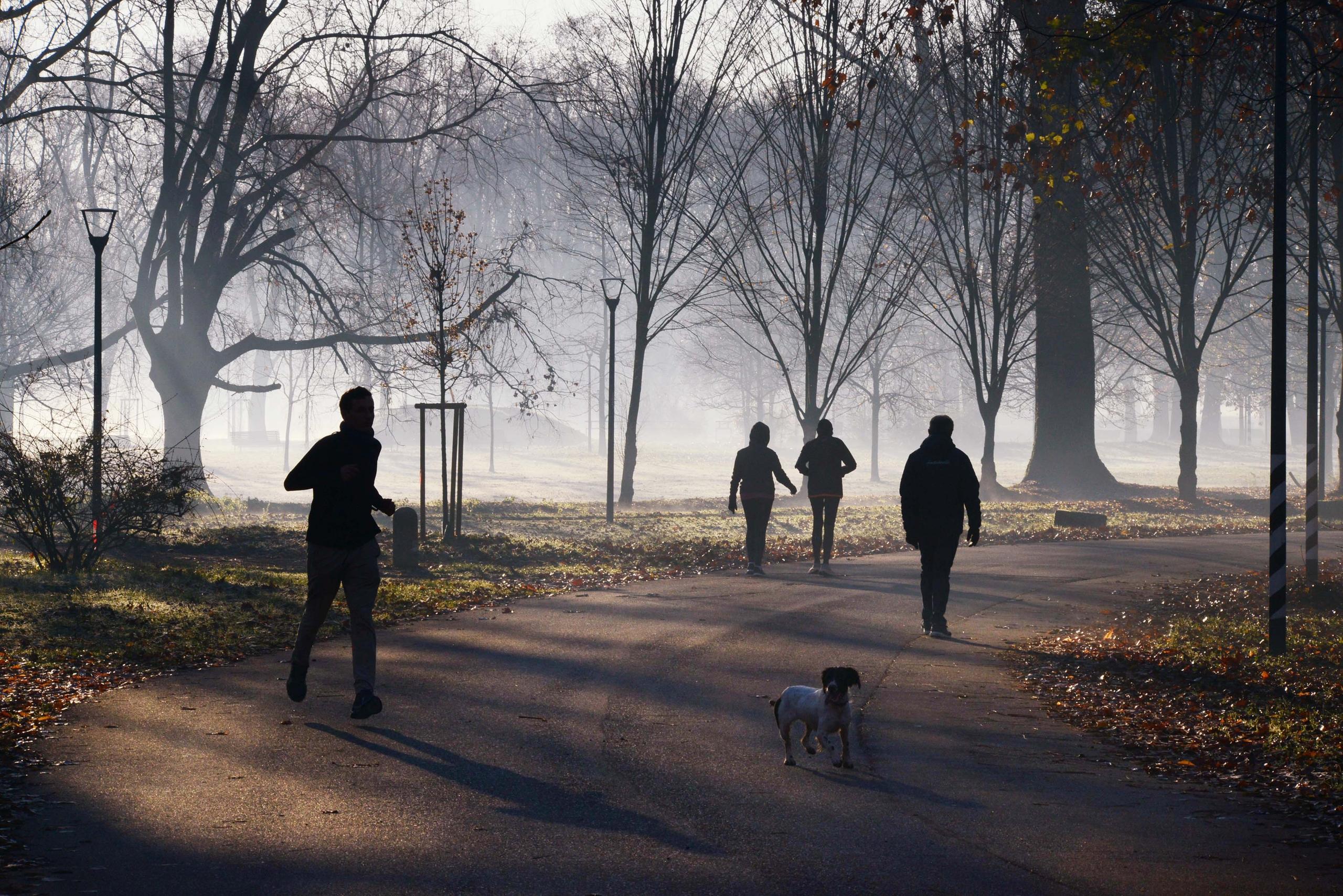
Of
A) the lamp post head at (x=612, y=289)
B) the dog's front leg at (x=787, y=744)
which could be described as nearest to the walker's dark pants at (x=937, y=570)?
the dog's front leg at (x=787, y=744)

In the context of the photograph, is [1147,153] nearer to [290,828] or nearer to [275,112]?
[290,828]

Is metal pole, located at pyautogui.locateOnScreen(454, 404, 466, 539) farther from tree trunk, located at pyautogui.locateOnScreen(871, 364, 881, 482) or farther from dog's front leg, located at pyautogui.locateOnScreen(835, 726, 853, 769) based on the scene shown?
tree trunk, located at pyautogui.locateOnScreen(871, 364, 881, 482)

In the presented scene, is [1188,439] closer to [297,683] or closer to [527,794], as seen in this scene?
[297,683]

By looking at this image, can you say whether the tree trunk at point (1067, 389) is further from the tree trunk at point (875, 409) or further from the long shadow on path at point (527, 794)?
the long shadow on path at point (527, 794)

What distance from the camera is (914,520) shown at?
35.7 feet

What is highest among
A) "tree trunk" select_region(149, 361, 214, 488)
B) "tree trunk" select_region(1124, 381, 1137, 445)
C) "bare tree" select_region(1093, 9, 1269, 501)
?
"bare tree" select_region(1093, 9, 1269, 501)

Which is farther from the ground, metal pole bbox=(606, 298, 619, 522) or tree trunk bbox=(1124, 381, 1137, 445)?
tree trunk bbox=(1124, 381, 1137, 445)

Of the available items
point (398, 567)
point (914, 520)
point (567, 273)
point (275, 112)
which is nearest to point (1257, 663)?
point (914, 520)

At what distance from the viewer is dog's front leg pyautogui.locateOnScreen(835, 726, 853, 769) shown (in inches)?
251

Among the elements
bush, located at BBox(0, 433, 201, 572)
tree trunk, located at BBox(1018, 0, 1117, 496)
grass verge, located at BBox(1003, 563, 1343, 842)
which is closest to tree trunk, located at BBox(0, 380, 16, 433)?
bush, located at BBox(0, 433, 201, 572)

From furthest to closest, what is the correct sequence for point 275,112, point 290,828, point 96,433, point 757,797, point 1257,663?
point 275,112, point 96,433, point 1257,663, point 757,797, point 290,828

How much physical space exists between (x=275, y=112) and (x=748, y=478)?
58.0 ft

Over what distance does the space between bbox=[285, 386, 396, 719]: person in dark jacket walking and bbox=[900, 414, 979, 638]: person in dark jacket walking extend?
504 cm

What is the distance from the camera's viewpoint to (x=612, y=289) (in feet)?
77.4
